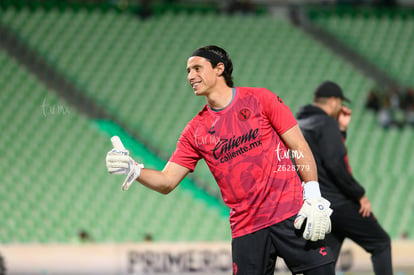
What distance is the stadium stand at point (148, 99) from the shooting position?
11.2m

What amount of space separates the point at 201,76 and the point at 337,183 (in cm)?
181

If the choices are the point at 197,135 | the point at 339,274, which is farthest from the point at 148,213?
the point at 197,135

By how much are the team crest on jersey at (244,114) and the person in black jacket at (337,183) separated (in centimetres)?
128

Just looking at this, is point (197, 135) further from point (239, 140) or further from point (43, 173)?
point (43, 173)

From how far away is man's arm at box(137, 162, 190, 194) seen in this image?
3.64 meters

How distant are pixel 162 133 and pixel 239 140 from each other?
952cm

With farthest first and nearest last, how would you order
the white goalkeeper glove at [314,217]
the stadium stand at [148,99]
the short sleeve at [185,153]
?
the stadium stand at [148,99] < the short sleeve at [185,153] < the white goalkeeper glove at [314,217]

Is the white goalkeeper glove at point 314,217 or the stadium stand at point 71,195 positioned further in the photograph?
the stadium stand at point 71,195

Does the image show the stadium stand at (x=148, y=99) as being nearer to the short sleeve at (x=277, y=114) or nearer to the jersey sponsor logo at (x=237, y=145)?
the jersey sponsor logo at (x=237, y=145)

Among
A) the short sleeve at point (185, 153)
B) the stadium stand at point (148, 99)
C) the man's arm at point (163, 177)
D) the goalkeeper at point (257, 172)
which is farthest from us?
the stadium stand at point (148, 99)

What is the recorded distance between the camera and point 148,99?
1395 centimetres

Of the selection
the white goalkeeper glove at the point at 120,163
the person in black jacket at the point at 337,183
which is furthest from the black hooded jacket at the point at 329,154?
the white goalkeeper glove at the point at 120,163

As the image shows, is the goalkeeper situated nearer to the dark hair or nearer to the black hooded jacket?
the dark hair

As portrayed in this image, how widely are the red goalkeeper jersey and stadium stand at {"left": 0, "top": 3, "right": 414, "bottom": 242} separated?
723cm
